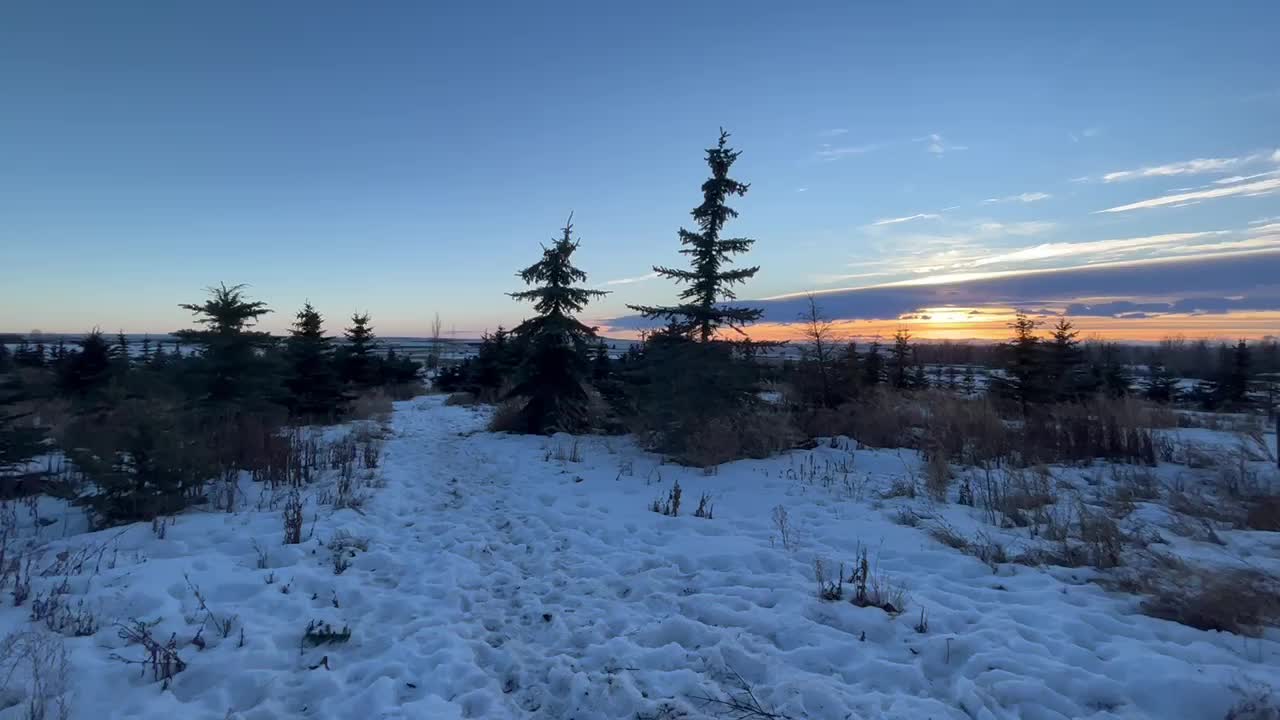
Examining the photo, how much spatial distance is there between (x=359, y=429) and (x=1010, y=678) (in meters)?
14.7

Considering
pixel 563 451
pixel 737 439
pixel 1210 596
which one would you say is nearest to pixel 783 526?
pixel 1210 596

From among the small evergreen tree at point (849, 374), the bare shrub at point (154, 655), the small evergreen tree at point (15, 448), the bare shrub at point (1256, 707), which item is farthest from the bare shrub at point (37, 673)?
the small evergreen tree at point (849, 374)

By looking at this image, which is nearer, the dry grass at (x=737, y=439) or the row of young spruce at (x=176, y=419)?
the row of young spruce at (x=176, y=419)

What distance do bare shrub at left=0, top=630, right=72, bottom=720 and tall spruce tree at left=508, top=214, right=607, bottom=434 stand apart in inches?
444

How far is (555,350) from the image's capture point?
1487 cm

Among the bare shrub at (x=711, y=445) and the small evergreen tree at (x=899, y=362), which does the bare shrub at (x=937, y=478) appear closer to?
the bare shrub at (x=711, y=445)

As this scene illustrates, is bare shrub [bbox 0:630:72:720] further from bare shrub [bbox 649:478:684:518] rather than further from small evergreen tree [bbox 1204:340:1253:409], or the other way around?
small evergreen tree [bbox 1204:340:1253:409]

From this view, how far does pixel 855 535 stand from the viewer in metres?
6.22

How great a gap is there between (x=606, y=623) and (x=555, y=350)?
10.9 metres

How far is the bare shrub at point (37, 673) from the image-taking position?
2.86m

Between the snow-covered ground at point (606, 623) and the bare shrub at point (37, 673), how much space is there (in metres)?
0.05

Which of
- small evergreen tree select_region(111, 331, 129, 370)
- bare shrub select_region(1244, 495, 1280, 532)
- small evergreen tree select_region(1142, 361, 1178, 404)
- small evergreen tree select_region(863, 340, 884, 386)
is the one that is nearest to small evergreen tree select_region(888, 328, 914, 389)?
small evergreen tree select_region(863, 340, 884, 386)

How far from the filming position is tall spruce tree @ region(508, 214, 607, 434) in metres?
14.8

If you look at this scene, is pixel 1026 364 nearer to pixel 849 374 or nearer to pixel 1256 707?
pixel 849 374
